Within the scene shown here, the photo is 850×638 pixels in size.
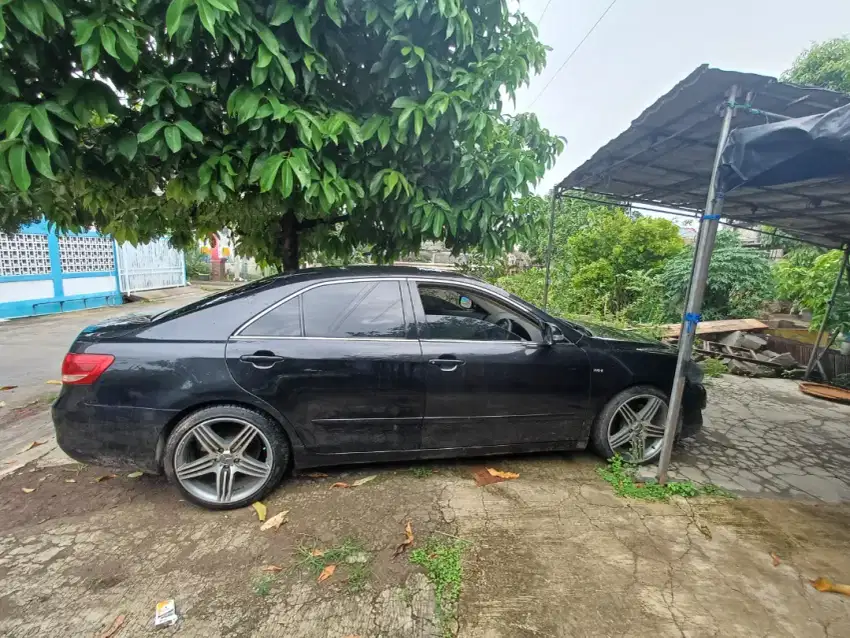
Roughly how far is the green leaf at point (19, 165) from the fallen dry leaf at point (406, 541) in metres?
2.54

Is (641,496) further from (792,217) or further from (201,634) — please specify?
(792,217)

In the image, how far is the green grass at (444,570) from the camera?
187 centimetres

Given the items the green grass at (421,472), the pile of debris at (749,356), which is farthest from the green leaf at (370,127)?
the pile of debris at (749,356)

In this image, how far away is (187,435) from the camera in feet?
8.09

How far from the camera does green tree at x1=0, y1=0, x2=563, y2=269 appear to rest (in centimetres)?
200

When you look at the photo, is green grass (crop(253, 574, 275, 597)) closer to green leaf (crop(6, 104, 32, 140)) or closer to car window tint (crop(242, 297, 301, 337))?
car window tint (crop(242, 297, 301, 337))

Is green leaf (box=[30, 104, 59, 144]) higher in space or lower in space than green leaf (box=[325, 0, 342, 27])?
lower

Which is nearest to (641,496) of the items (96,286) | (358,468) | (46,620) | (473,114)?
(358,468)

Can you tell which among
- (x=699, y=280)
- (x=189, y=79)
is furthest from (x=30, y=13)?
(x=699, y=280)

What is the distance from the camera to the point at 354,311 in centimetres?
271

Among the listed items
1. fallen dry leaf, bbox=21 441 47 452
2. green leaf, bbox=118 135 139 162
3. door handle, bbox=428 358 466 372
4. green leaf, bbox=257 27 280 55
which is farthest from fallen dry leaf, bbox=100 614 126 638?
green leaf, bbox=257 27 280 55

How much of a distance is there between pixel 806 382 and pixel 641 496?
524 cm

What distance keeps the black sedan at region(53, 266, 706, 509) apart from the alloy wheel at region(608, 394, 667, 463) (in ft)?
0.06

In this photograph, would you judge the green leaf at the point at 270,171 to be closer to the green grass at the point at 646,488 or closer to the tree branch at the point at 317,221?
the tree branch at the point at 317,221
